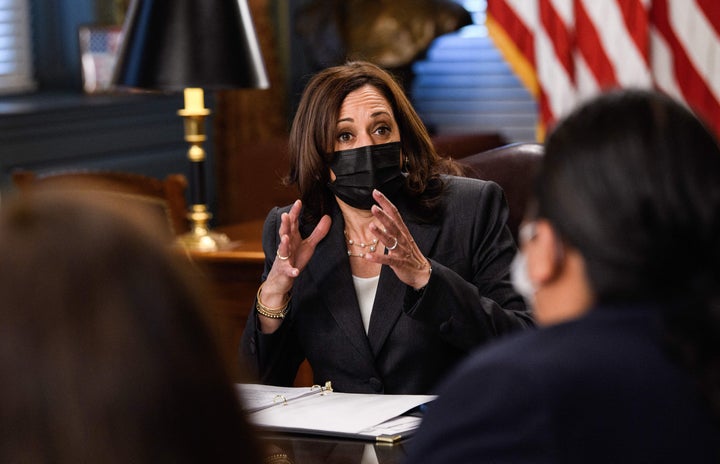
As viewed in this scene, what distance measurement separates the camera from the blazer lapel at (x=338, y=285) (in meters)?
2.44

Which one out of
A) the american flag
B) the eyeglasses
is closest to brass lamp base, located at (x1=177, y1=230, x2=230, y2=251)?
the american flag

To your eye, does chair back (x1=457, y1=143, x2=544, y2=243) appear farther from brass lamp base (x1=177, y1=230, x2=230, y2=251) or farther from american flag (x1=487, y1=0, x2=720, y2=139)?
american flag (x1=487, y1=0, x2=720, y2=139)

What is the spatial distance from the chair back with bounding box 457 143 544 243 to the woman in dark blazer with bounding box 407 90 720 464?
1788 millimetres

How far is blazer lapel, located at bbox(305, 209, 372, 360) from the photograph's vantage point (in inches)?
96.2

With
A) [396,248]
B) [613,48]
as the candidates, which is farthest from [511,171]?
[613,48]

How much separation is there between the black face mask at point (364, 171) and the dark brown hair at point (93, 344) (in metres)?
1.70

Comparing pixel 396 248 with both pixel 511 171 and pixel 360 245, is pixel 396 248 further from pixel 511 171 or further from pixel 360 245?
pixel 511 171

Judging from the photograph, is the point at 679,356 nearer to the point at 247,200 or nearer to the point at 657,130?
the point at 657,130

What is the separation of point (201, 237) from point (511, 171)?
1107 mm

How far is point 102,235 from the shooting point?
0.73m

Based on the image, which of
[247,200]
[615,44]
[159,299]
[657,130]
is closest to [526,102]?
[615,44]

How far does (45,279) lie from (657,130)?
0.67m

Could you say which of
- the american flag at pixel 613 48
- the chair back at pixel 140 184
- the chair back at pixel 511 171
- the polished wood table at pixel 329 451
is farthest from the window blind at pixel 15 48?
the polished wood table at pixel 329 451

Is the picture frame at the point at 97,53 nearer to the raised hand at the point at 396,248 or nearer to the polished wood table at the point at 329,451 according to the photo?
the raised hand at the point at 396,248
